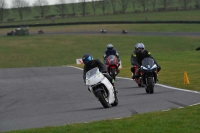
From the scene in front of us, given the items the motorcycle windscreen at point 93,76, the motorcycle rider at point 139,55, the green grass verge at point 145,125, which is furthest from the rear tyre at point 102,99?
the motorcycle rider at point 139,55

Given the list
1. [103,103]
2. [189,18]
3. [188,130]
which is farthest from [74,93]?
[189,18]

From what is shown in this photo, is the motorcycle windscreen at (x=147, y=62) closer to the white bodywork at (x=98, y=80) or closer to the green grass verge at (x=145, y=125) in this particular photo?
the white bodywork at (x=98, y=80)

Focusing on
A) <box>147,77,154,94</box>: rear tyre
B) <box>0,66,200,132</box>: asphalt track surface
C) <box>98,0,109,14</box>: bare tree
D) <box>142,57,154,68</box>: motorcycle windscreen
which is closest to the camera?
<box>0,66,200,132</box>: asphalt track surface

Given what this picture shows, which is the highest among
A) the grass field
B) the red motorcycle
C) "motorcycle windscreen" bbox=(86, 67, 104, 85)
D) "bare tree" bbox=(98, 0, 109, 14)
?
"motorcycle windscreen" bbox=(86, 67, 104, 85)

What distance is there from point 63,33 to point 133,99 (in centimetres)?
5955

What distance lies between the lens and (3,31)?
79.4m

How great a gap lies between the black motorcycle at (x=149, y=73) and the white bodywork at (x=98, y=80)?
281 centimetres

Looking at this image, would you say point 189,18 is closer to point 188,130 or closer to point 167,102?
point 167,102

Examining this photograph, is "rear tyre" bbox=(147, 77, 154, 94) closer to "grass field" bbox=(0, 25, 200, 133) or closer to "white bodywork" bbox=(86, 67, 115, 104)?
"grass field" bbox=(0, 25, 200, 133)

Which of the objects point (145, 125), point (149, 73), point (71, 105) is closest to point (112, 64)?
point (149, 73)

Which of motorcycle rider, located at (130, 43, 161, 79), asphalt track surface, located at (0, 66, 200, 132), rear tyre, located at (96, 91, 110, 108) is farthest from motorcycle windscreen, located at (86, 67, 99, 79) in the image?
motorcycle rider, located at (130, 43, 161, 79)

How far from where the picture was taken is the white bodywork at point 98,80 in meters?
12.3

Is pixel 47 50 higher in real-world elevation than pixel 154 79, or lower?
lower

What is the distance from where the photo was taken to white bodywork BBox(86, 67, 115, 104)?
12266 millimetres
